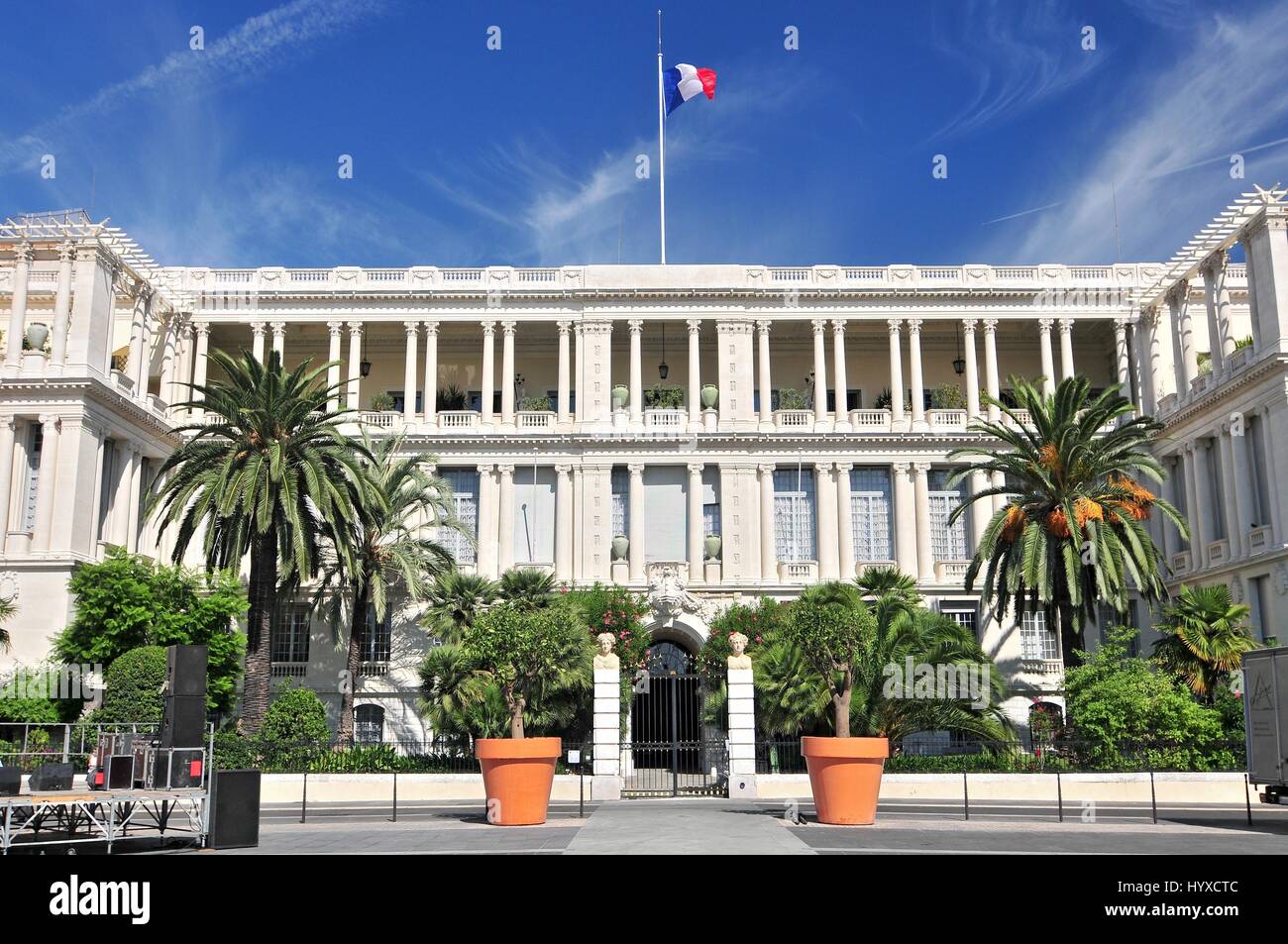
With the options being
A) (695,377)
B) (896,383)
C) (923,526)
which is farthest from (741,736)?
(896,383)

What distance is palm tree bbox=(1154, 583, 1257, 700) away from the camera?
34094mm

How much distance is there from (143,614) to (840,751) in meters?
24.0

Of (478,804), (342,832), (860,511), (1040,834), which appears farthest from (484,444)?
(1040,834)

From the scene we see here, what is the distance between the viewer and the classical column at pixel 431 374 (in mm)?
47406

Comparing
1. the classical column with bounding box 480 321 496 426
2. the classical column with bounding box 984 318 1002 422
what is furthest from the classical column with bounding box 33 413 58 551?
the classical column with bounding box 984 318 1002 422

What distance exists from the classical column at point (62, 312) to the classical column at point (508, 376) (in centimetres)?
1600

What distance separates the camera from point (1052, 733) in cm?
3678

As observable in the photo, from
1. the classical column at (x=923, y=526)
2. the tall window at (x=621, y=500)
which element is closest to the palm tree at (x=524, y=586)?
the tall window at (x=621, y=500)

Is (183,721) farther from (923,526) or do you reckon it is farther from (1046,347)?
(1046,347)

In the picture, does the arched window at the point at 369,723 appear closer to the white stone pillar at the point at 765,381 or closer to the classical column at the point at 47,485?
the classical column at the point at 47,485

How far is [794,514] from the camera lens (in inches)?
1853

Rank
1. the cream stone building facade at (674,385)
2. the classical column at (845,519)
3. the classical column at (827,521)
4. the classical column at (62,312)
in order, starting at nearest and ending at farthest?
the classical column at (62,312) < the cream stone building facade at (674,385) < the classical column at (827,521) < the classical column at (845,519)

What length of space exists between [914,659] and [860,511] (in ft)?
45.8
